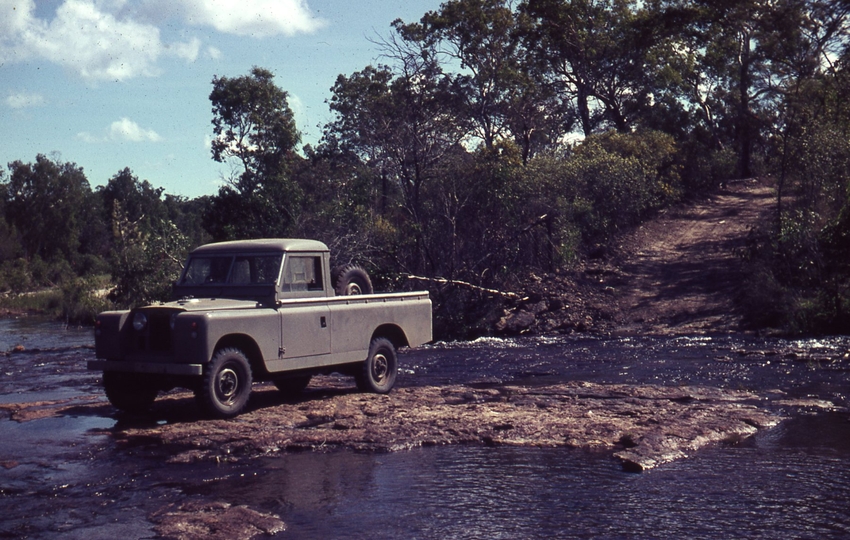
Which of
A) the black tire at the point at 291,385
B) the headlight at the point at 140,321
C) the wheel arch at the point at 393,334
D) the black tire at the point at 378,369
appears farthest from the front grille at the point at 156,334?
the wheel arch at the point at 393,334

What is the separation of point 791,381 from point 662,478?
21.2 ft

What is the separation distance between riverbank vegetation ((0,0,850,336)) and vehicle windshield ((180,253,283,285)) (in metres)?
9.76

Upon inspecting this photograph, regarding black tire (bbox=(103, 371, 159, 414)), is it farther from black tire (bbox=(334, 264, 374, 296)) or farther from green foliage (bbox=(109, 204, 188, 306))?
green foliage (bbox=(109, 204, 188, 306))

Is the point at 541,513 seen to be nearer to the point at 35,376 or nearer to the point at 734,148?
the point at 35,376

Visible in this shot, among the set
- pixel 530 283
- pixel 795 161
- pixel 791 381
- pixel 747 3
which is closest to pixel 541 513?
pixel 791 381

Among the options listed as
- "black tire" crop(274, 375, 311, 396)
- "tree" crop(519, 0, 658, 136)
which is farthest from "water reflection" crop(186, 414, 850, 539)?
"tree" crop(519, 0, 658, 136)

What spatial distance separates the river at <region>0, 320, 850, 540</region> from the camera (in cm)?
578

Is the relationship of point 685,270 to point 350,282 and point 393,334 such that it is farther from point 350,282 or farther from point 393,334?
point 350,282

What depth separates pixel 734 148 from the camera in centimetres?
4109

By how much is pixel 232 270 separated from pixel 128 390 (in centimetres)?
192

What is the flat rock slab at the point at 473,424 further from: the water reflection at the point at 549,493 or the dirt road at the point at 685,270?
the dirt road at the point at 685,270

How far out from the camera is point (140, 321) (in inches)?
380

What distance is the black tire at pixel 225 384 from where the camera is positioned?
9.23 metres

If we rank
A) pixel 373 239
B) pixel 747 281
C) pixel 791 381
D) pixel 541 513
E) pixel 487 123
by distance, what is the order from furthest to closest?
pixel 487 123 < pixel 373 239 < pixel 747 281 < pixel 791 381 < pixel 541 513
